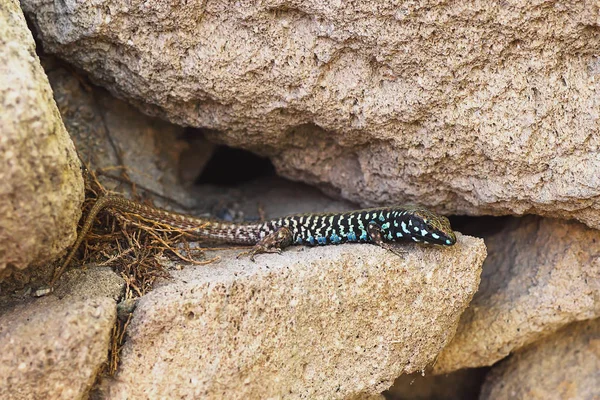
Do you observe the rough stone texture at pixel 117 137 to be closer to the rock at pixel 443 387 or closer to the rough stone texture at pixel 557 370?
the rock at pixel 443 387

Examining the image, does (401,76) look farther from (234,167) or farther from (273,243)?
(234,167)

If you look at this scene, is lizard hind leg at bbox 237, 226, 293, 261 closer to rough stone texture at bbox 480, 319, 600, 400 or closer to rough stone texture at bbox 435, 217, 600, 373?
rough stone texture at bbox 435, 217, 600, 373

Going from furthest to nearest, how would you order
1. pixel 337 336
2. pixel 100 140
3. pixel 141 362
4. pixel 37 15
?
pixel 100 140 < pixel 37 15 < pixel 337 336 < pixel 141 362

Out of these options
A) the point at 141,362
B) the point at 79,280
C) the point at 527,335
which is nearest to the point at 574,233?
the point at 527,335

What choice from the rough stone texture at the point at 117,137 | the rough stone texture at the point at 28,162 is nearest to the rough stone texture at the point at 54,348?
the rough stone texture at the point at 28,162

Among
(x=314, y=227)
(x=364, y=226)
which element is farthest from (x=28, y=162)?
(x=364, y=226)

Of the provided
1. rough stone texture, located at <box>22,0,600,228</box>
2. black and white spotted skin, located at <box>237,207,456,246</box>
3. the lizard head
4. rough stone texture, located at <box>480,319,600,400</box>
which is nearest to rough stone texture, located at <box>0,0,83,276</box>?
rough stone texture, located at <box>22,0,600,228</box>

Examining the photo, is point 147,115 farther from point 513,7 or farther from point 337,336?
point 513,7
